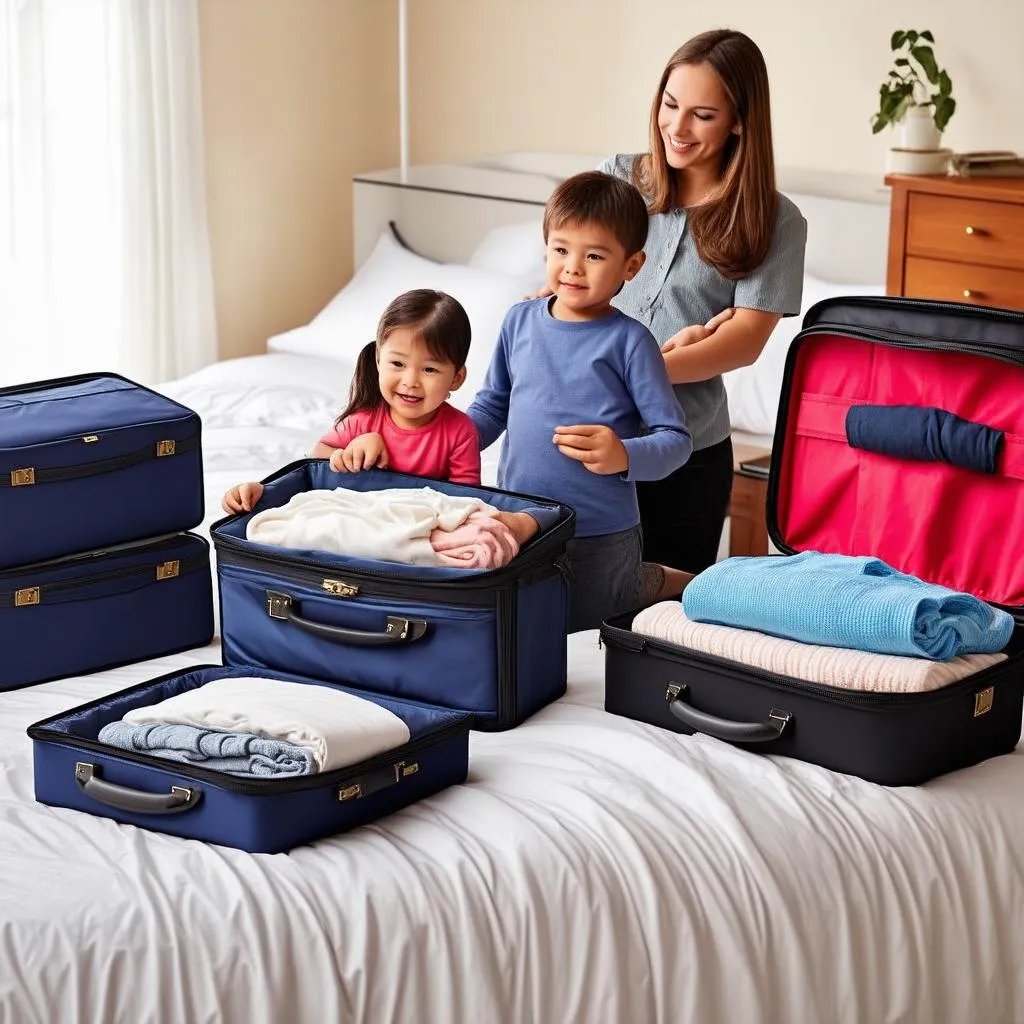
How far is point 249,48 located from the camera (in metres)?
4.64

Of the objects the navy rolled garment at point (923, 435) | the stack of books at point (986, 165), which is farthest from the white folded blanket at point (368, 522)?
the stack of books at point (986, 165)

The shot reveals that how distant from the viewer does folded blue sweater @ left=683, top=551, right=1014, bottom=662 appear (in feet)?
5.34

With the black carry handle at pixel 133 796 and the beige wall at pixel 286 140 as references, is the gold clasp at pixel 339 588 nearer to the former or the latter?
the black carry handle at pixel 133 796

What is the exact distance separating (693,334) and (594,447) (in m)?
0.43

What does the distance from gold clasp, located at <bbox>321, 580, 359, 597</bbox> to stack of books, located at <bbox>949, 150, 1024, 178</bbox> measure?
84.9 inches

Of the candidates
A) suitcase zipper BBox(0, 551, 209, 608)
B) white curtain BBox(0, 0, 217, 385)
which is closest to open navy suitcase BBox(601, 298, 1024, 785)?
suitcase zipper BBox(0, 551, 209, 608)

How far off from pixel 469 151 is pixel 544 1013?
379cm

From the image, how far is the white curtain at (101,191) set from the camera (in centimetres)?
414

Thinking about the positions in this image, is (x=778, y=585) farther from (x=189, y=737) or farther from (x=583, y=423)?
(x=189, y=737)

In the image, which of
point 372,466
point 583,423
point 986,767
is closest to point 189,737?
point 372,466

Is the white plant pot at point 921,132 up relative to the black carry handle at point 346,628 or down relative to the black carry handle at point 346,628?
up

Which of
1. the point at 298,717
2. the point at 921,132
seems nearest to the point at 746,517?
the point at 921,132

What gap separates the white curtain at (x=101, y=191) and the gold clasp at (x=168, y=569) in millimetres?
2365

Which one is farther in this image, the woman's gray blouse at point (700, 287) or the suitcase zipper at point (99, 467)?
the woman's gray blouse at point (700, 287)
